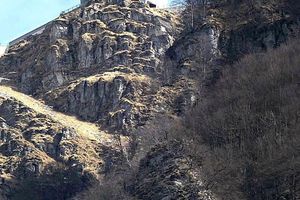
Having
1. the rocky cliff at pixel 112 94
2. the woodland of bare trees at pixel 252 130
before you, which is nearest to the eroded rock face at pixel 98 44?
the rocky cliff at pixel 112 94

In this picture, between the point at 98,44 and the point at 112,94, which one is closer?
the point at 112,94

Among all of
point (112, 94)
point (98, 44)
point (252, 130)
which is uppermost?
point (98, 44)

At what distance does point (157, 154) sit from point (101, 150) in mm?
23026

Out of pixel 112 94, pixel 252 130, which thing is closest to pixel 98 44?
pixel 112 94

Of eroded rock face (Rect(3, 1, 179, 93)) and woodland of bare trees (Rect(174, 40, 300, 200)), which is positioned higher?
eroded rock face (Rect(3, 1, 179, 93))

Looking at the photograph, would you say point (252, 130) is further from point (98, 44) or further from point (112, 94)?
point (98, 44)

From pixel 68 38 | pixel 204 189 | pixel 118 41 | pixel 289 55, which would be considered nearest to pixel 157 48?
pixel 118 41

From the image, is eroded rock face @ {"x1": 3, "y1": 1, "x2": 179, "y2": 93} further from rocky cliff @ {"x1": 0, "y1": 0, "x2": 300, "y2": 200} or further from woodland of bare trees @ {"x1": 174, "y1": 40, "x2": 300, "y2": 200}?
woodland of bare trees @ {"x1": 174, "y1": 40, "x2": 300, "y2": 200}

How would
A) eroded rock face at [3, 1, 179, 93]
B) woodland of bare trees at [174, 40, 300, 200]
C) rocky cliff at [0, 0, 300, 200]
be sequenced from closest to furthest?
1. woodland of bare trees at [174, 40, 300, 200]
2. rocky cliff at [0, 0, 300, 200]
3. eroded rock face at [3, 1, 179, 93]

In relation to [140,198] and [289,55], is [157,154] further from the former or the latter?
[289,55]

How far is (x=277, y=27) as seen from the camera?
108688 millimetres

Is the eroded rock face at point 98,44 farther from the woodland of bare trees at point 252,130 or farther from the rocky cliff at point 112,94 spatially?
the woodland of bare trees at point 252,130

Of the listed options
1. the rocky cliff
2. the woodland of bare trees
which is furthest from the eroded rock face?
the woodland of bare trees

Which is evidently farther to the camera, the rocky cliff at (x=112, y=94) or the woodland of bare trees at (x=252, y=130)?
the rocky cliff at (x=112, y=94)
